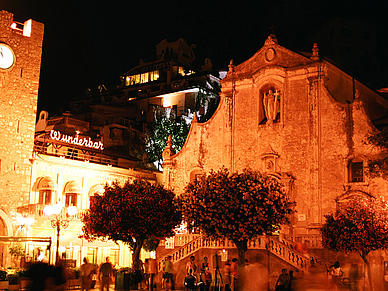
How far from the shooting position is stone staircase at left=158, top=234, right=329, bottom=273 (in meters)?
28.8

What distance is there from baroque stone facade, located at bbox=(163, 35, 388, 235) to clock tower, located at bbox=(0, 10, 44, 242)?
35.4 ft

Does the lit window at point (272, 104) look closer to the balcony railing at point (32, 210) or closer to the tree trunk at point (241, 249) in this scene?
the tree trunk at point (241, 249)

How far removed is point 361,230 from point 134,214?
40.7 feet

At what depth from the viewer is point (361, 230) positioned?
2683cm

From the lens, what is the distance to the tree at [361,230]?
26.8m

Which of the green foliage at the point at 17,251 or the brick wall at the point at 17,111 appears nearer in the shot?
the green foliage at the point at 17,251

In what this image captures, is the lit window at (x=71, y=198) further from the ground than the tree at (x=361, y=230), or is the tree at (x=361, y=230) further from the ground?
the lit window at (x=71, y=198)

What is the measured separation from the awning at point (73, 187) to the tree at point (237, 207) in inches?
616

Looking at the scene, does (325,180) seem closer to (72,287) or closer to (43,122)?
(72,287)

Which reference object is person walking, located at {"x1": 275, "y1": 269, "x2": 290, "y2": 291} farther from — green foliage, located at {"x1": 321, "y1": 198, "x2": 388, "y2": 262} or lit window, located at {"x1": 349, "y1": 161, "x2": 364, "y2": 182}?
lit window, located at {"x1": 349, "y1": 161, "x2": 364, "y2": 182}

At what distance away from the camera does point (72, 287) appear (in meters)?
29.9

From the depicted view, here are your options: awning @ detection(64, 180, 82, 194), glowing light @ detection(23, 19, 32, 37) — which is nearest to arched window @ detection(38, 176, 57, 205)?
awning @ detection(64, 180, 82, 194)

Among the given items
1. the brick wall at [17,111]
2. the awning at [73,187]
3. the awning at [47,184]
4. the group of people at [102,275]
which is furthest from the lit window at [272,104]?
the group of people at [102,275]

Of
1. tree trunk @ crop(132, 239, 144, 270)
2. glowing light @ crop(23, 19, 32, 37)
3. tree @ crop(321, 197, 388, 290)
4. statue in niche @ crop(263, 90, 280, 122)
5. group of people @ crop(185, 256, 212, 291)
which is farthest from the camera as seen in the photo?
glowing light @ crop(23, 19, 32, 37)
